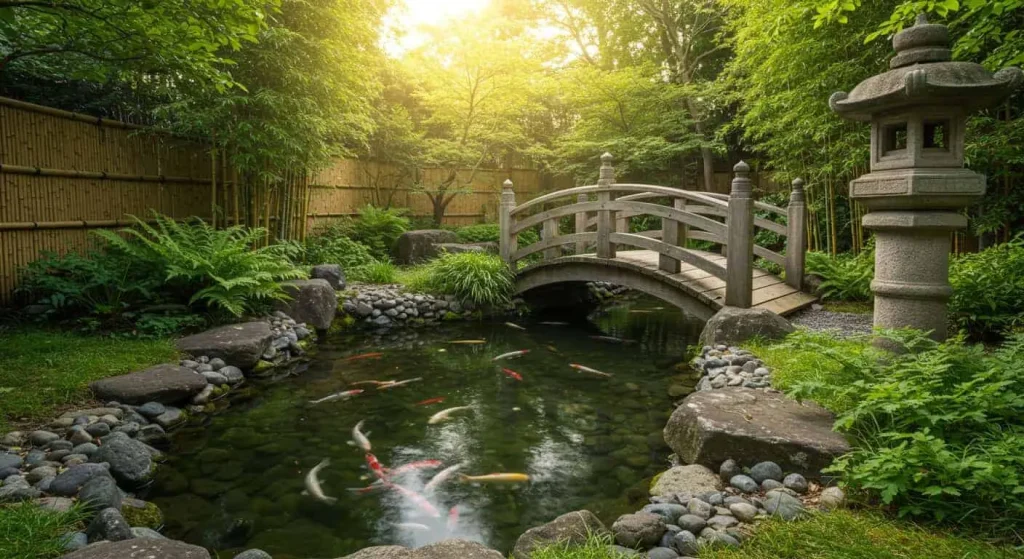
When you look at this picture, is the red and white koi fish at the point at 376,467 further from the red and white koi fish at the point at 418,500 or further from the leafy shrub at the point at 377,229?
the leafy shrub at the point at 377,229

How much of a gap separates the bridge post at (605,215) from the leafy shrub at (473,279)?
169cm

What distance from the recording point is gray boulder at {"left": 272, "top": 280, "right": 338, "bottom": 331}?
7004 millimetres

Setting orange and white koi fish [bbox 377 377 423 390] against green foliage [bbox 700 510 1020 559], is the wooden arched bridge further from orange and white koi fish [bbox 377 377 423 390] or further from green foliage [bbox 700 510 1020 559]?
green foliage [bbox 700 510 1020 559]

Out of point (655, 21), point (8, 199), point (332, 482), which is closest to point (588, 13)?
point (655, 21)

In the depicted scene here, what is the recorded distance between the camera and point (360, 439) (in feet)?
13.8

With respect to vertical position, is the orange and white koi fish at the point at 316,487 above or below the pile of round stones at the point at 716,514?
below

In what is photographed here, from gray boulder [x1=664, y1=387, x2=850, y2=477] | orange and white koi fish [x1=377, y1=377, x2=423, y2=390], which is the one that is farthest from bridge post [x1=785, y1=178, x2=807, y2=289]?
orange and white koi fish [x1=377, y1=377, x2=423, y2=390]

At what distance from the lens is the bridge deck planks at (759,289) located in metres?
6.44

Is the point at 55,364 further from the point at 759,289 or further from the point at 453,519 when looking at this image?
the point at 759,289

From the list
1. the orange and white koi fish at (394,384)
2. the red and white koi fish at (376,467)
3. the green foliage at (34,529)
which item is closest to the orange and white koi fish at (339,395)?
the orange and white koi fish at (394,384)

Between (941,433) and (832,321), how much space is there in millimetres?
3945

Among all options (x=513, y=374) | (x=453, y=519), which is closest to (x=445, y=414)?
(x=513, y=374)

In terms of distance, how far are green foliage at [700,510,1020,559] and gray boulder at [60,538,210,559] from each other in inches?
77.3

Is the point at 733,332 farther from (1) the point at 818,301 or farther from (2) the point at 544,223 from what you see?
(2) the point at 544,223
